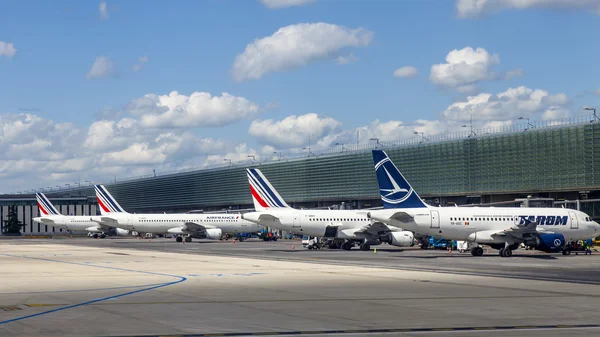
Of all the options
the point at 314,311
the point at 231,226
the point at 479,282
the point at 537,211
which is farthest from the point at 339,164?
the point at 314,311

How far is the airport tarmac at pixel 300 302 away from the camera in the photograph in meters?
19.7

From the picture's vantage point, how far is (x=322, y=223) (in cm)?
7394

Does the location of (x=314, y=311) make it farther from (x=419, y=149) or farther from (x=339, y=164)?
(x=339, y=164)

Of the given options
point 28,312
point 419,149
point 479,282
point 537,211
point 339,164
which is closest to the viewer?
point 28,312

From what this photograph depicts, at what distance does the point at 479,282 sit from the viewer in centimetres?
3409

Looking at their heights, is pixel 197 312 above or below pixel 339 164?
below

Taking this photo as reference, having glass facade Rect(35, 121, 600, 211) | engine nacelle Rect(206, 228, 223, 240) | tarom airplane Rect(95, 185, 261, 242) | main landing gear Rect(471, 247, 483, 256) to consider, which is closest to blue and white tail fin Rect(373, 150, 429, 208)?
main landing gear Rect(471, 247, 483, 256)

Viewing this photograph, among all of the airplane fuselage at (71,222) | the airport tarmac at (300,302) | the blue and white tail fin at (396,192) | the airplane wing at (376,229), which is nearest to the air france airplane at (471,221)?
the blue and white tail fin at (396,192)

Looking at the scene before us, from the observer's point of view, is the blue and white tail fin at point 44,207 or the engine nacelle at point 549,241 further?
the blue and white tail fin at point 44,207

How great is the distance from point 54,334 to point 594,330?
502 inches

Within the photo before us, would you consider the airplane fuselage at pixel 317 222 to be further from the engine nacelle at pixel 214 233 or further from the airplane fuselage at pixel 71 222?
the airplane fuselage at pixel 71 222

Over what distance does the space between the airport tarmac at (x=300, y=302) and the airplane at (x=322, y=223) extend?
2903cm

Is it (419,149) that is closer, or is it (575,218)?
(575,218)

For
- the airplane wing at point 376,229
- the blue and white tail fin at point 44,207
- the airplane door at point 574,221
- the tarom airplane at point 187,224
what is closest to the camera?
the airplane door at point 574,221
